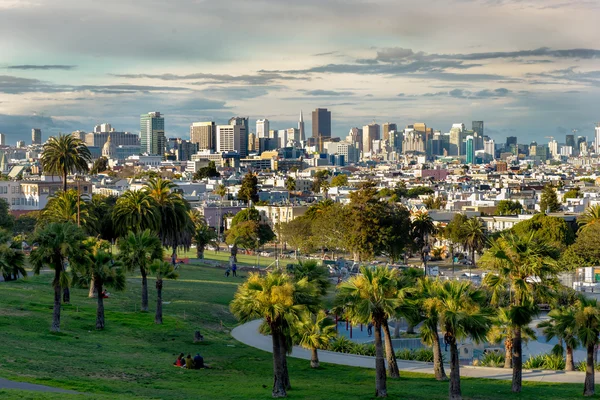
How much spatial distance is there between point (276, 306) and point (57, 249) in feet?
43.5

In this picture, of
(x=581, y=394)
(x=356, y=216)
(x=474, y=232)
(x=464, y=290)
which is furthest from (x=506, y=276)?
(x=474, y=232)

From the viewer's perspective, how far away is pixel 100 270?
4175 centimetres

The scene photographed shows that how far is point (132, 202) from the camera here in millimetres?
58188

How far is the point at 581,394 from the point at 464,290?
18.4 feet

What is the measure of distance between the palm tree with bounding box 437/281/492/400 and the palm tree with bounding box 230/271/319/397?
473cm

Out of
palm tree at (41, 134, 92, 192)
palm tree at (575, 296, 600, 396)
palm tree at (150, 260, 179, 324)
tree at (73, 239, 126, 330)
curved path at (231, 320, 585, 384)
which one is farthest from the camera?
palm tree at (41, 134, 92, 192)

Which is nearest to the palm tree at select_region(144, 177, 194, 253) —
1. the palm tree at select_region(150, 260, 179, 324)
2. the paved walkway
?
the palm tree at select_region(150, 260, 179, 324)

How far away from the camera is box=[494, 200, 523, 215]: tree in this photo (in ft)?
465

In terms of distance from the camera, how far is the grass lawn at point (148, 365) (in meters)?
30.2

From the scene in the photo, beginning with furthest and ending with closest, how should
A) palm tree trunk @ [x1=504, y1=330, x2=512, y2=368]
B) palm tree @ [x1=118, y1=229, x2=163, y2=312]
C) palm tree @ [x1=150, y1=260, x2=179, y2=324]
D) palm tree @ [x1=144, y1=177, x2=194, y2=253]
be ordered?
palm tree @ [x1=144, y1=177, x2=194, y2=253]
palm tree @ [x1=118, y1=229, x2=163, y2=312]
palm tree @ [x1=150, y1=260, x2=179, y2=324]
palm tree trunk @ [x1=504, y1=330, x2=512, y2=368]

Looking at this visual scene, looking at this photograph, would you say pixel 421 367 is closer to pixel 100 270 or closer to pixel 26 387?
pixel 100 270

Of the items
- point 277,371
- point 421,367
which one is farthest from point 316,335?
point 277,371

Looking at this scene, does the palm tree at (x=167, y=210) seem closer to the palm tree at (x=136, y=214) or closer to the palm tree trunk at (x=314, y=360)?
the palm tree at (x=136, y=214)

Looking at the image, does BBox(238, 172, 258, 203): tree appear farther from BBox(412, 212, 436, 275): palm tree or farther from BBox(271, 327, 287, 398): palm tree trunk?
BBox(271, 327, 287, 398): palm tree trunk
